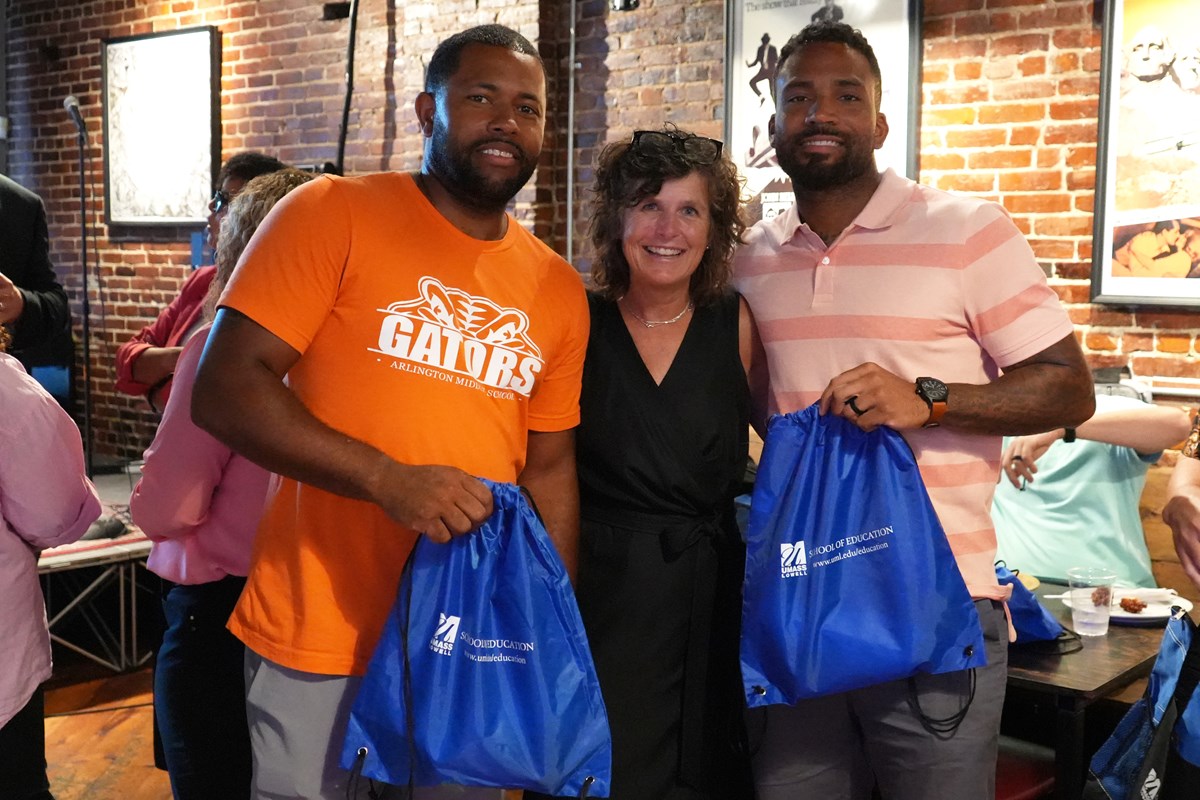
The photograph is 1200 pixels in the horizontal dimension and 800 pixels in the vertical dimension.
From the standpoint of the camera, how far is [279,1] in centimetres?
624

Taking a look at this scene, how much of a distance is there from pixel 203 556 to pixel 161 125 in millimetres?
5113

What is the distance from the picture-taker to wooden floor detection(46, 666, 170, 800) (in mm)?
3658

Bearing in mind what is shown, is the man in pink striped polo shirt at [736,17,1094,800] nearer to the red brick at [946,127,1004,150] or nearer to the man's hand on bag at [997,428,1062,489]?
the man's hand on bag at [997,428,1062,489]

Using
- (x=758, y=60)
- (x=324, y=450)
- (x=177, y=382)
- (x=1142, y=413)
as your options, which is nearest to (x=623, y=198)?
(x=324, y=450)

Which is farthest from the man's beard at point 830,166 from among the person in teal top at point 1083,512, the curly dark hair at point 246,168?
the curly dark hair at point 246,168

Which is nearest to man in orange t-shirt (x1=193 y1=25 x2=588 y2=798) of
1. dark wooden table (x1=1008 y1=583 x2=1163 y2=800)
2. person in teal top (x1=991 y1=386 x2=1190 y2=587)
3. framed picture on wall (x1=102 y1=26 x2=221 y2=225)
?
dark wooden table (x1=1008 y1=583 x2=1163 y2=800)

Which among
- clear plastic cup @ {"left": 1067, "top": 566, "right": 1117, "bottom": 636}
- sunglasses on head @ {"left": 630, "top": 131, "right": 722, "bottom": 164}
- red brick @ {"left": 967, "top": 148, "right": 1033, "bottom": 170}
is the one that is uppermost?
red brick @ {"left": 967, "top": 148, "right": 1033, "bottom": 170}

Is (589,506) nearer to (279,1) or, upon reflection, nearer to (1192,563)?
(1192,563)

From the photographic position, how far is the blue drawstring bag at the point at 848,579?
1.74 meters

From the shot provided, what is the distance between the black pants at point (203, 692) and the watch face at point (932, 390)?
1.35 m

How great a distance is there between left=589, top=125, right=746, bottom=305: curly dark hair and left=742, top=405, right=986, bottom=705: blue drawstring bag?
375 mm

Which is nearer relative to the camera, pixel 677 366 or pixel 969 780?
pixel 969 780

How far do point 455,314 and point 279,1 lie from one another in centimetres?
509

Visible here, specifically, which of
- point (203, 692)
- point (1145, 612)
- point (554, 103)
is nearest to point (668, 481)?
point (203, 692)
